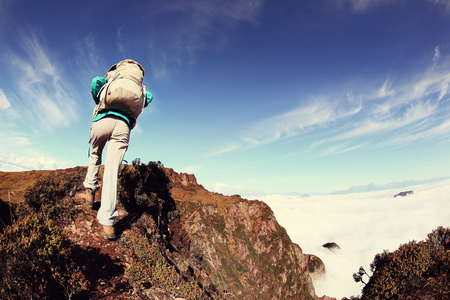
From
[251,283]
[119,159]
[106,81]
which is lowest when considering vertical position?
[251,283]

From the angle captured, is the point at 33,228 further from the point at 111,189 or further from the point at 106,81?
the point at 106,81

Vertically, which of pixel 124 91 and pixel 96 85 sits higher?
pixel 96 85

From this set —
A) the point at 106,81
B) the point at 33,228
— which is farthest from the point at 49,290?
the point at 106,81

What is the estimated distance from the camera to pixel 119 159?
4840mm

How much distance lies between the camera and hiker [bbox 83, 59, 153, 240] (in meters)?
4.51

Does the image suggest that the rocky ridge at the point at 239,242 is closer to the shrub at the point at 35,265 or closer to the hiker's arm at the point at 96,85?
the shrub at the point at 35,265

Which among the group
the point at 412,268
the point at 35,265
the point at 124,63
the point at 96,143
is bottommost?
the point at 412,268

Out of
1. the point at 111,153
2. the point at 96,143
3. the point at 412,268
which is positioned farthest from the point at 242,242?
the point at 111,153

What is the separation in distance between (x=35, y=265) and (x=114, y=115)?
10.6 feet

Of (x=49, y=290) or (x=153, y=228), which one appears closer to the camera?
(x=49, y=290)

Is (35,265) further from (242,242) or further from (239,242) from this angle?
(242,242)

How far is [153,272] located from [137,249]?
2.86 ft

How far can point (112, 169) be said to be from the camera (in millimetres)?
4707

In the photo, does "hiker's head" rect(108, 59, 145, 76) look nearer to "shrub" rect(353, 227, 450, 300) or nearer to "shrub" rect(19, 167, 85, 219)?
"shrub" rect(19, 167, 85, 219)
